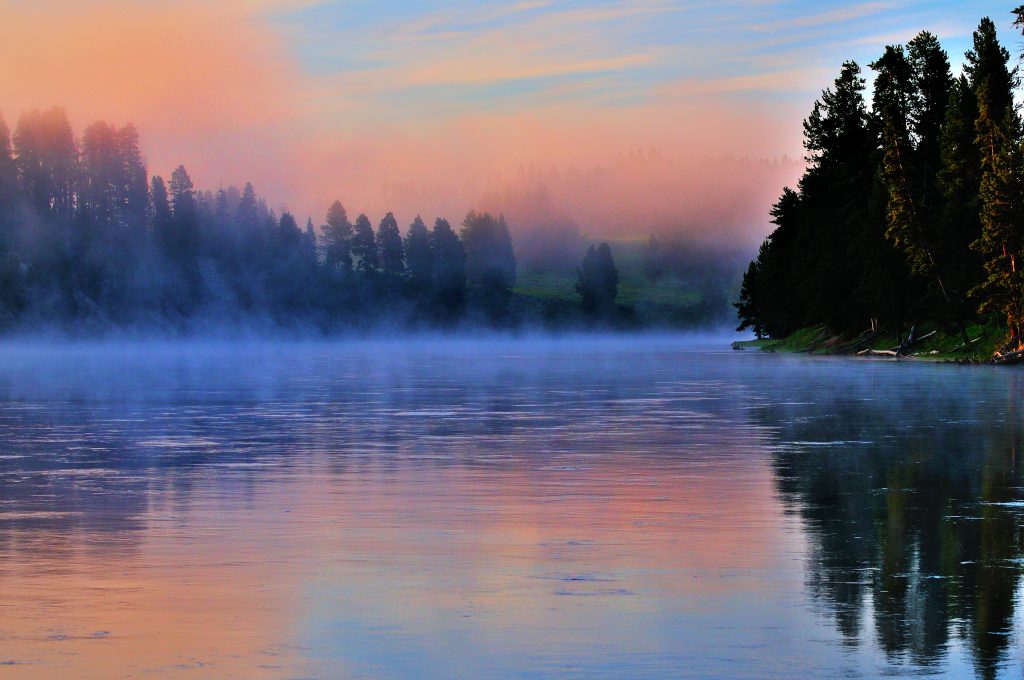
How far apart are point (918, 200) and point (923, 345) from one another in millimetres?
10354

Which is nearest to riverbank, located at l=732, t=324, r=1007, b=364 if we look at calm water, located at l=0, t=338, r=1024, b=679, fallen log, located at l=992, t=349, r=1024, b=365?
fallen log, located at l=992, t=349, r=1024, b=365

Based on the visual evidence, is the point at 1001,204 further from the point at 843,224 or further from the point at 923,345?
the point at 843,224

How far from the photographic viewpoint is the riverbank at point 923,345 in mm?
91500

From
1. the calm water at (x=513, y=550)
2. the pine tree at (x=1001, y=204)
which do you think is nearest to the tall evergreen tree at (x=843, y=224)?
the pine tree at (x=1001, y=204)

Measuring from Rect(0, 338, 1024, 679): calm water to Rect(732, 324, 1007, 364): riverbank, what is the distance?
5601 centimetres

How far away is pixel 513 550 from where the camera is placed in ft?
54.0

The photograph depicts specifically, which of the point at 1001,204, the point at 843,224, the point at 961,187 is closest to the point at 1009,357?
the point at 1001,204

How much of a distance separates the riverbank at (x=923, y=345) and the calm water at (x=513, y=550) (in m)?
56.0

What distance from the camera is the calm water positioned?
11281 millimetres

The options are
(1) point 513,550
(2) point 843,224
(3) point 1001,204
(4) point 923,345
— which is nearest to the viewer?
(1) point 513,550

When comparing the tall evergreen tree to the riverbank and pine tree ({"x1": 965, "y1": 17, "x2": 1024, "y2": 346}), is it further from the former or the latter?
pine tree ({"x1": 965, "y1": 17, "x2": 1024, "y2": 346})

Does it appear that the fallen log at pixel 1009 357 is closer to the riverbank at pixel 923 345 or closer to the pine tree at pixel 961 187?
the riverbank at pixel 923 345

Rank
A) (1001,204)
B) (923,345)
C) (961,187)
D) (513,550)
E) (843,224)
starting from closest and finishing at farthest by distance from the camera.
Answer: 1. (513,550)
2. (1001,204)
3. (961,187)
4. (923,345)
5. (843,224)

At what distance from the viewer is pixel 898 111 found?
108 metres
